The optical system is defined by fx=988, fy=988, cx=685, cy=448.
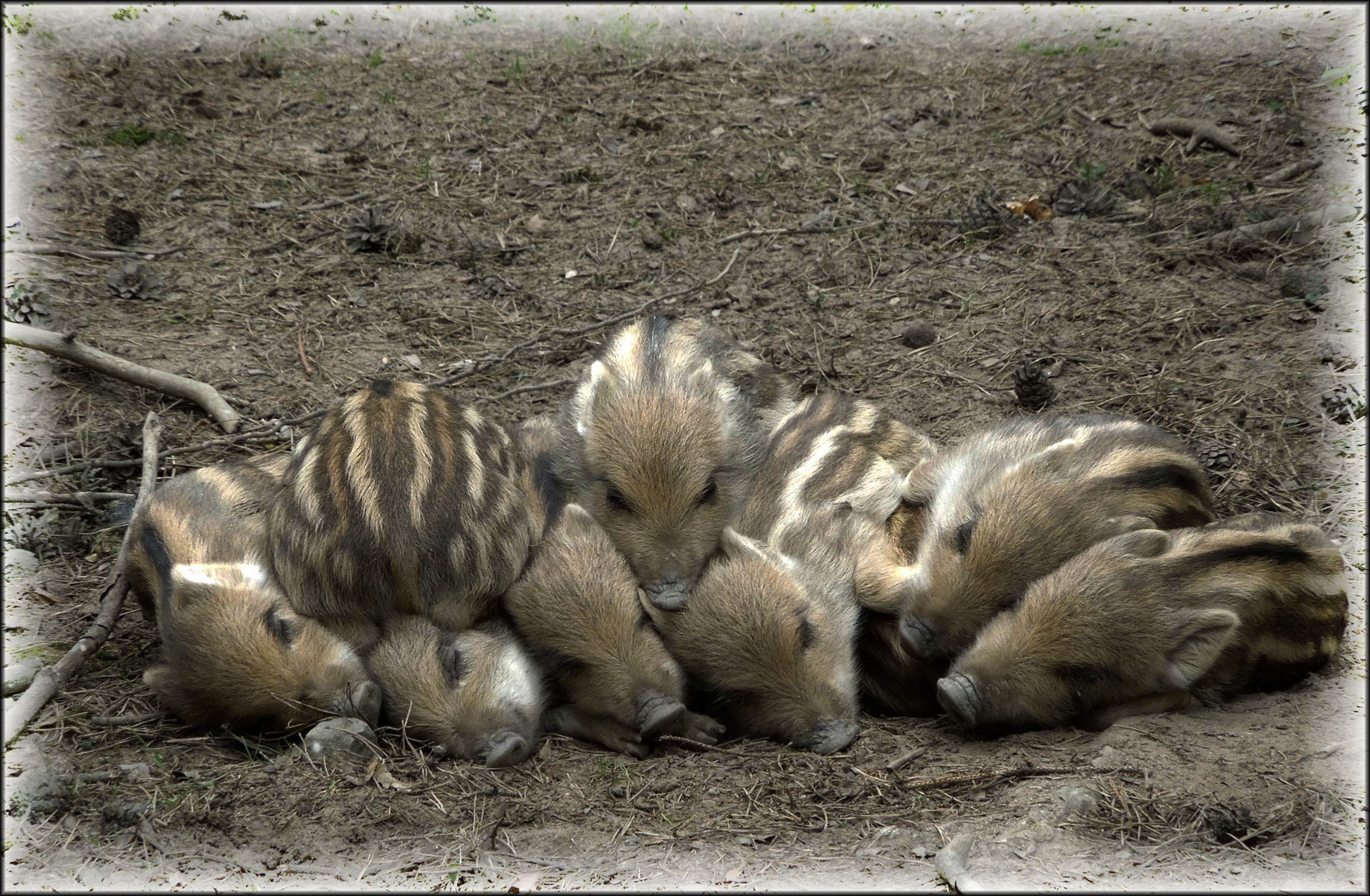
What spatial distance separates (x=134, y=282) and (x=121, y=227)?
1.97 feet

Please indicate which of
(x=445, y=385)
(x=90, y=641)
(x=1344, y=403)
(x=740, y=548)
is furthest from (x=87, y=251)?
(x=1344, y=403)

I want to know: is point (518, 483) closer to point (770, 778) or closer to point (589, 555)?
point (589, 555)

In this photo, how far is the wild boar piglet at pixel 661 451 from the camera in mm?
4000

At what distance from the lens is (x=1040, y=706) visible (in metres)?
3.50

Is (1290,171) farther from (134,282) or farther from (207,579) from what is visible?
(134,282)

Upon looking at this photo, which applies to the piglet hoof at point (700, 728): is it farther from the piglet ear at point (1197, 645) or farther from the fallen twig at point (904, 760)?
the piglet ear at point (1197, 645)

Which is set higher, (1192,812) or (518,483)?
(518,483)

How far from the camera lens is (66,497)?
4570 millimetres

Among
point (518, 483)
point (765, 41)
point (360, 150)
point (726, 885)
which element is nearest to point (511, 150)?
point (360, 150)

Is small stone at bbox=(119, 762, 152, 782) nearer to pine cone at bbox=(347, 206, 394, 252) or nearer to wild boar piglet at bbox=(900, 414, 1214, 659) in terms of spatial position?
wild boar piglet at bbox=(900, 414, 1214, 659)

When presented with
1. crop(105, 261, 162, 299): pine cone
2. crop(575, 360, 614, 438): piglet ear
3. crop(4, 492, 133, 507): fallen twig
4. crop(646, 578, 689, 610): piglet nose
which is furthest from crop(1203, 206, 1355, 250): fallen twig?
crop(105, 261, 162, 299): pine cone

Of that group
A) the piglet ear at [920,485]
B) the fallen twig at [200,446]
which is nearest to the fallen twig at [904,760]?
the piglet ear at [920,485]

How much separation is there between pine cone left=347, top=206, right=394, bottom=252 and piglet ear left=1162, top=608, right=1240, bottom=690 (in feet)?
16.2

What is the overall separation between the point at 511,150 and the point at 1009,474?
178 inches
